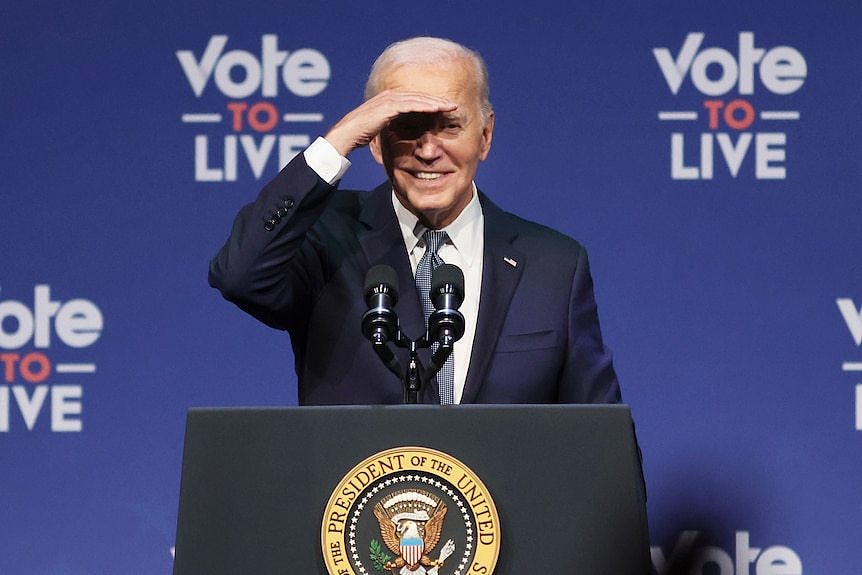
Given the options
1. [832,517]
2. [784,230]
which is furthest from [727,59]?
[832,517]

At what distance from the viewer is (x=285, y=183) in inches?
81.7

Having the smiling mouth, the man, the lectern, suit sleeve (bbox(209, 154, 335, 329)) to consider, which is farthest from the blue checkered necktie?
the lectern

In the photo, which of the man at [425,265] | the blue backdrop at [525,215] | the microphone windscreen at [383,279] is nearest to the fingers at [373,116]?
the man at [425,265]

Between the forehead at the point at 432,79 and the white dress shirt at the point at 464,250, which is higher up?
the forehead at the point at 432,79

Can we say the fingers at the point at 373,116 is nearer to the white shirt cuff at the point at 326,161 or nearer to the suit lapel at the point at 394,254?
the white shirt cuff at the point at 326,161

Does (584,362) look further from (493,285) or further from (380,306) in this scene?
(380,306)

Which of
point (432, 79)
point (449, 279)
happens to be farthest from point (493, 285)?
point (449, 279)

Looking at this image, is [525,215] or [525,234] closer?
[525,234]

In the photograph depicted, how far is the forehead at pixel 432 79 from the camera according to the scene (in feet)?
7.34

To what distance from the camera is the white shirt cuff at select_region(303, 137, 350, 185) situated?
2.08 metres

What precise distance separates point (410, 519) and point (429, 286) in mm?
672

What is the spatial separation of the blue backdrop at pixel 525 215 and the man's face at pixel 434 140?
116 centimetres

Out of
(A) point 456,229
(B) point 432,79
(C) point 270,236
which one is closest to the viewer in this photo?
(C) point 270,236

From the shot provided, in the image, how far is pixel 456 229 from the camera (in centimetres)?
236
